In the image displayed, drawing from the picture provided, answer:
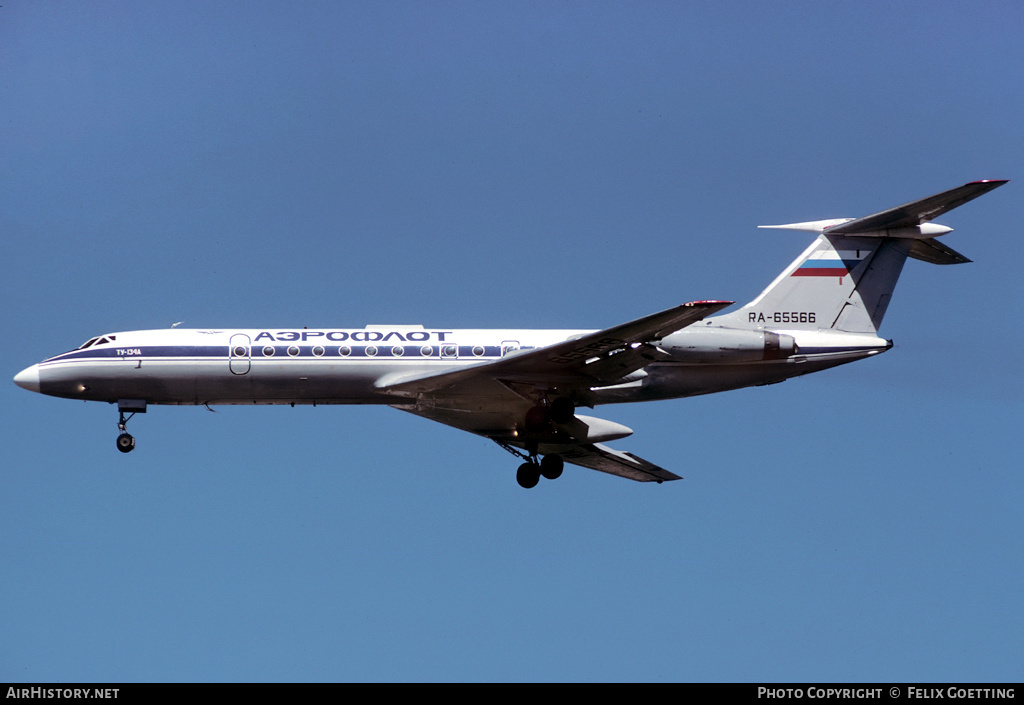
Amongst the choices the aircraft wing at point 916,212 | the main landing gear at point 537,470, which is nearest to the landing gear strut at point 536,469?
the main landing gear at point 537,470

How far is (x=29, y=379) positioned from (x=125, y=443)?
281cm

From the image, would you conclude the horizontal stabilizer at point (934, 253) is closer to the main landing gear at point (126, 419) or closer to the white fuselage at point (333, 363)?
the white fuselage at point (333, 363)

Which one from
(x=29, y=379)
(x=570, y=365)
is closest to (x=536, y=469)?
(x=570, y=365)

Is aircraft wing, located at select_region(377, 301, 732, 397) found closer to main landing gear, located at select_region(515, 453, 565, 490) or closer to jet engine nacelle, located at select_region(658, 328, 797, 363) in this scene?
jet engine nacelle, located at select_region(658, 328, 797, 363)

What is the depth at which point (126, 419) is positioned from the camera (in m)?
29.7

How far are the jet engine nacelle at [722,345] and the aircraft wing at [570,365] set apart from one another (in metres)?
0.55

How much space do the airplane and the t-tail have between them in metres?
0.03

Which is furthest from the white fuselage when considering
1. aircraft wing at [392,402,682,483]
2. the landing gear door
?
aircraft wing at [392,402,682,483]

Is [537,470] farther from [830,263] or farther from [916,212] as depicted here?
[916,212]
